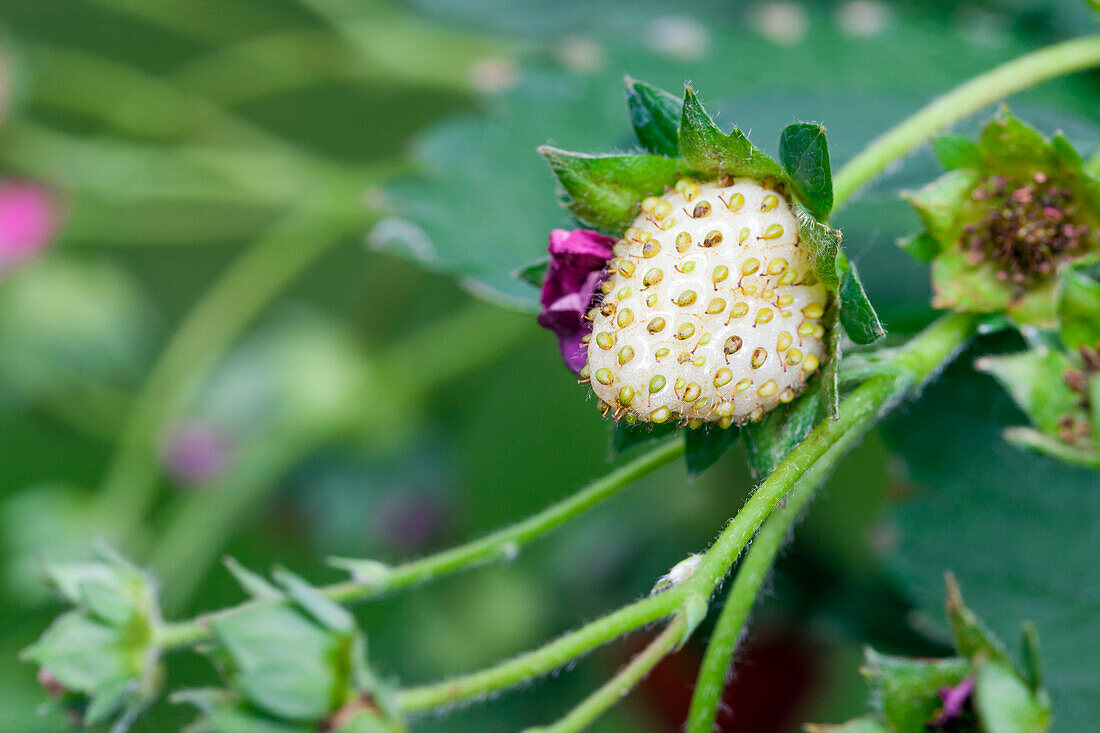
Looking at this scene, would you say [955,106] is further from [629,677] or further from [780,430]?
[629,677]

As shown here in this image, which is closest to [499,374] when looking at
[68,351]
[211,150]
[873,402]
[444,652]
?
[444,652]

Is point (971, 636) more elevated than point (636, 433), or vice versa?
point (636, 433)

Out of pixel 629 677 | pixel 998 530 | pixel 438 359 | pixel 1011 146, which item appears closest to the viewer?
pixel 629 677

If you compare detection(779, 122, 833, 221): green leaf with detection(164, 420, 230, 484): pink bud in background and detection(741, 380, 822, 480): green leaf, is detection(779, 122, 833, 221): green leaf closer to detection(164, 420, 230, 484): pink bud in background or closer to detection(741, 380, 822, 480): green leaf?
detection(741, 380, 822, 480): green leaf

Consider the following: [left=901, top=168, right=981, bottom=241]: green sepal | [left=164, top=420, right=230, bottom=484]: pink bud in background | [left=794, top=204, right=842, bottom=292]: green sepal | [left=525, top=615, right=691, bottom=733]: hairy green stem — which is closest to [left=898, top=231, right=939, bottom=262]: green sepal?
[left=901, top=168, right=981, bottom=241]: green sepal

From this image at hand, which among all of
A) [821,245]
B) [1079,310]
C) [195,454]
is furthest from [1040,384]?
[195,454]

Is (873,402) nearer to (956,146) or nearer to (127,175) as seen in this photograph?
(956,146)
